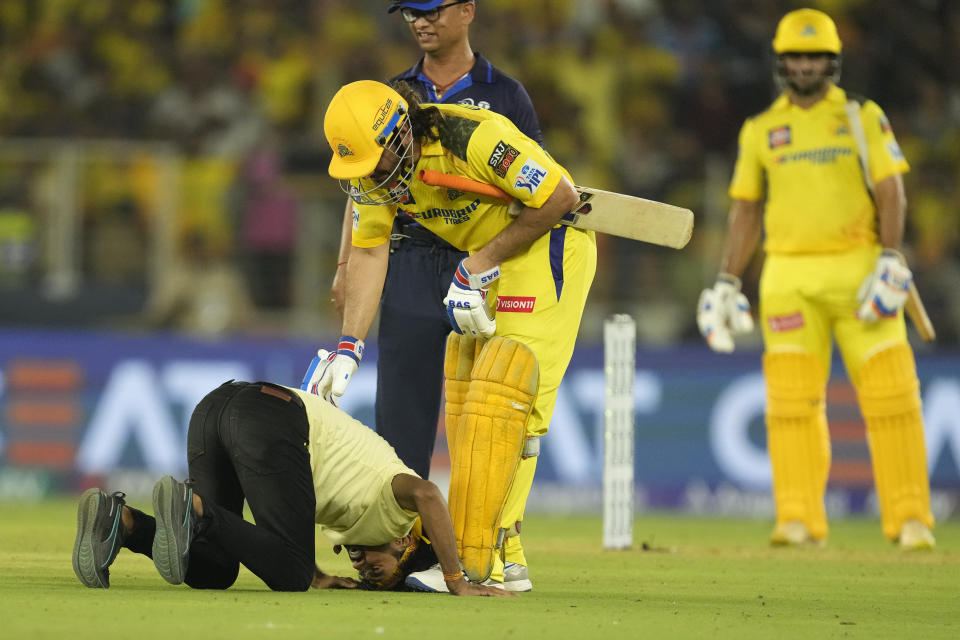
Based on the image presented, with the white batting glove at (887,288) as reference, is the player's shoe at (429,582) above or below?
below

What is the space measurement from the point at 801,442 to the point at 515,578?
280 cm

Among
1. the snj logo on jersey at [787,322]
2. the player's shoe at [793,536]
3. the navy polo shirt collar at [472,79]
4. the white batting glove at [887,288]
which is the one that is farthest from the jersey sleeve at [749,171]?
the navy polo shirt collar at [472,79]

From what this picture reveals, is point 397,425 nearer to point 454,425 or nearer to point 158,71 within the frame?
point 454,425

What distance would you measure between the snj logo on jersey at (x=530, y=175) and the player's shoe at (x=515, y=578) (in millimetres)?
1415

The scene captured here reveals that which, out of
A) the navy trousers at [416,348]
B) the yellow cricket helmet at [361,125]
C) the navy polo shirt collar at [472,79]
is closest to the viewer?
the yellow cricket helmet at [361,125]

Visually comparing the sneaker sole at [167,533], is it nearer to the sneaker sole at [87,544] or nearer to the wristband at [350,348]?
the sneaker sole at [87,544]

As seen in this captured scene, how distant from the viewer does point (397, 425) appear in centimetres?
619

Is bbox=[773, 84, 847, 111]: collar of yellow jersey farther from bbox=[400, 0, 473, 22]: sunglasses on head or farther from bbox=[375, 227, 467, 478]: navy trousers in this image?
bbox=[375, 227, 467, 478]: navy trousers

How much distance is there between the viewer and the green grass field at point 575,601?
168 inches

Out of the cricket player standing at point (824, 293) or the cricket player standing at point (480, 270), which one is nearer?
the cricket player standing at point (480, 270)

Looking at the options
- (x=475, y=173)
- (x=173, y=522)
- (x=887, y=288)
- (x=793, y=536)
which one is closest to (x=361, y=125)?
(x=475, y=173)

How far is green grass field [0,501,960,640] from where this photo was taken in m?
4.27

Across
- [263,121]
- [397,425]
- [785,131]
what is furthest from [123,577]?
[263,121]

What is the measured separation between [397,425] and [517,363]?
2.79 feet
